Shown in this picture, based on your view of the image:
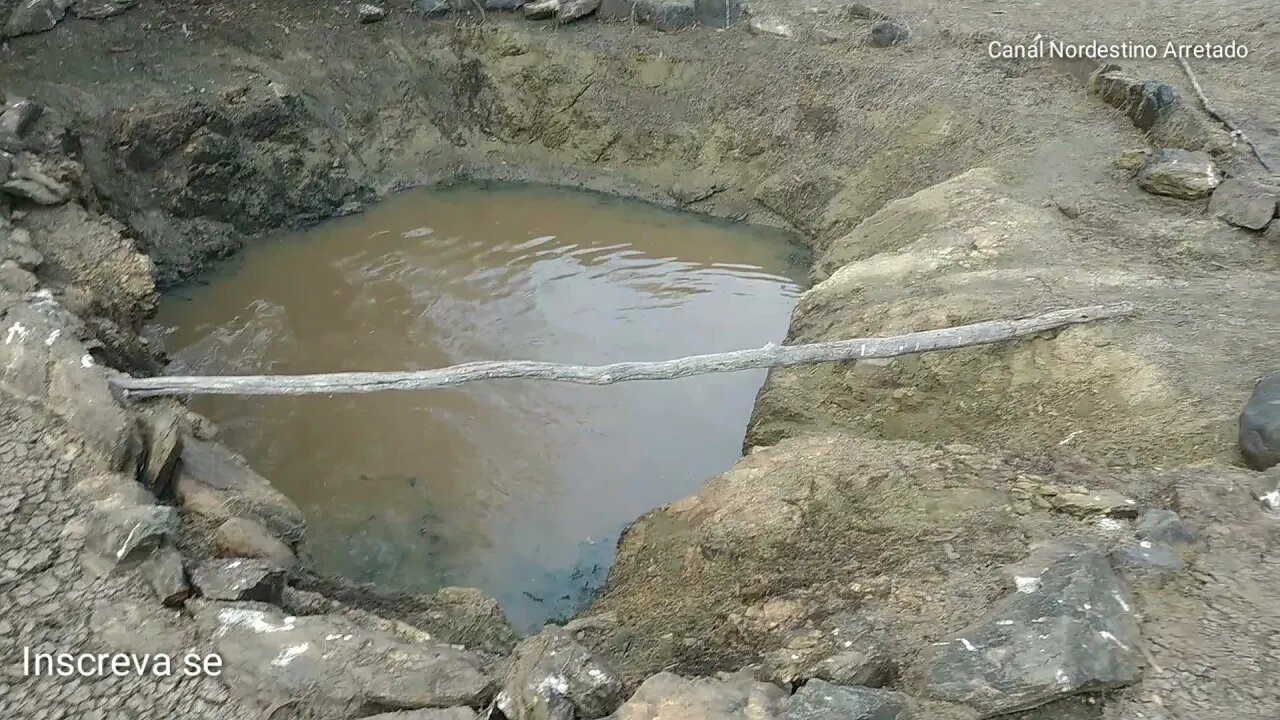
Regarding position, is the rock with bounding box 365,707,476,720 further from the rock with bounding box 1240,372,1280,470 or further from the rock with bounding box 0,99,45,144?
the rock with bounding box 0,99,45,144

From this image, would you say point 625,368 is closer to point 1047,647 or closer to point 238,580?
point 238,580

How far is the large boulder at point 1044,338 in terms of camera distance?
14.3ft

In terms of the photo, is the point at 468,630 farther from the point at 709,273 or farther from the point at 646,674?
the point at 709,273

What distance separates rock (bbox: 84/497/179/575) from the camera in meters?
3.61

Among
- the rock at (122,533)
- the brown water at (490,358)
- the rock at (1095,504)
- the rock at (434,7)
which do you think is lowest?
the brown water at (490,358)

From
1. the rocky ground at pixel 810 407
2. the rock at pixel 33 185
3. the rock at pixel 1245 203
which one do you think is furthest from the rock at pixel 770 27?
the rock at pixel 33 185

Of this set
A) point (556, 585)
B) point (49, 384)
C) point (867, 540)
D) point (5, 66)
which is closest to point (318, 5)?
point (5, 66)

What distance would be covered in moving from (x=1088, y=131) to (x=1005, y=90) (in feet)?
4.45

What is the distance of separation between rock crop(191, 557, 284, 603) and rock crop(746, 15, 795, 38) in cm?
908

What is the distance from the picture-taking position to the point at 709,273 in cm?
904

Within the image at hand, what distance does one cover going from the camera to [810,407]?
19.0 feet

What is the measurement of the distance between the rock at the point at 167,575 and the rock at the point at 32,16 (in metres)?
7.58

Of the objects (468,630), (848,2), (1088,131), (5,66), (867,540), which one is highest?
(5,66)

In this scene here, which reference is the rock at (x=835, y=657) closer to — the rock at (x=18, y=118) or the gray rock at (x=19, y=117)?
the rock at (x=18, y=118)
